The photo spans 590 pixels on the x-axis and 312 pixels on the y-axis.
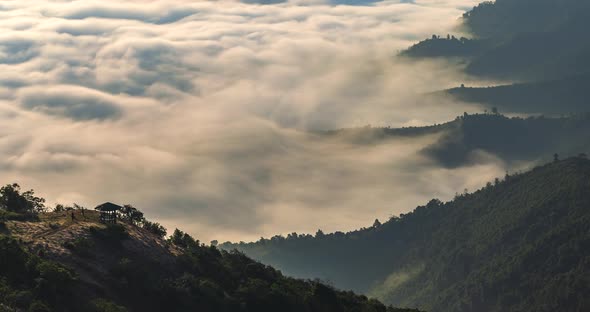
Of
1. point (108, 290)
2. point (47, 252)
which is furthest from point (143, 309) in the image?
point (47, 252)

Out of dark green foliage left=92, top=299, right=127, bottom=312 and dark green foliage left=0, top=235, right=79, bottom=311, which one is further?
dark green foliage left=92, top=299, right=127, bottom=312

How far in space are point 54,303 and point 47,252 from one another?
22.3 m

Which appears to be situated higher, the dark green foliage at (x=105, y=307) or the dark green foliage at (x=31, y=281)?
the dark green foliage at (x=31, y=281)

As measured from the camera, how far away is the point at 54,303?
178 metres

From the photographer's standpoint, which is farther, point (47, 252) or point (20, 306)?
point (47, 252)

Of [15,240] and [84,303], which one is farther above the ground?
[15,240]

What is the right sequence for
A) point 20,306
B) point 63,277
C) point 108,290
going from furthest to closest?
1. point 108,290
2. point 63,277
3. point 20,306

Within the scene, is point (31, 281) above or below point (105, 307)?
above

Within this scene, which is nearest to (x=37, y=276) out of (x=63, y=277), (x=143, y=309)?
(x=63, y=277)

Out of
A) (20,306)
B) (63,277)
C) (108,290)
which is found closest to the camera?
(20,306)

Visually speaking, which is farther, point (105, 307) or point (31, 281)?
point (31, 281)

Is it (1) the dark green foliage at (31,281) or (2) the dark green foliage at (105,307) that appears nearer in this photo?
(1) the dark green foliage at (31,281)

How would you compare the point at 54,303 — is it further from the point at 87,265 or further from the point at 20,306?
the point at 87,265

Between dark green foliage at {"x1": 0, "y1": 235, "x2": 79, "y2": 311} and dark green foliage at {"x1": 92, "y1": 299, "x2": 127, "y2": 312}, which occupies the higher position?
dark green foliage at {"x1": 0, "y1": 235, "x2": 79, "y2": 311}
